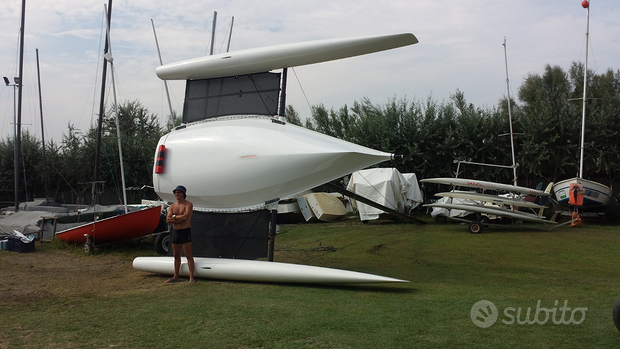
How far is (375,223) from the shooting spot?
18.3 metres

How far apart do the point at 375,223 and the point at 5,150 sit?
28901 mm

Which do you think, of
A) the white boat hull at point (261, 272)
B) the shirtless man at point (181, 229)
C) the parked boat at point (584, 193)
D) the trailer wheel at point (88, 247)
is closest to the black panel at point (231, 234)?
the white boat hull at point (261, 272)

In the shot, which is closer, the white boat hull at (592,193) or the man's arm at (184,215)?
the man's arm at (184,215)

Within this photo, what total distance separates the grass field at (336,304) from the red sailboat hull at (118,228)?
0.68 m

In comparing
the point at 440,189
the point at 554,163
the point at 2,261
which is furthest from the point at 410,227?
the point at 2,261

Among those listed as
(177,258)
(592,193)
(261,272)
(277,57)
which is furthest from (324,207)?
(261,272)

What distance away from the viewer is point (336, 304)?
595 cm

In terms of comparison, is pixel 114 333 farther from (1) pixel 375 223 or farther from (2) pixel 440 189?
(2) pixel 440 189

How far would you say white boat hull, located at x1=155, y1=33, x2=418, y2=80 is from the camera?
7637 millimetres

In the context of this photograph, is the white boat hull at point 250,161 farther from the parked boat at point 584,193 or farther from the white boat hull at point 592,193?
the white boat hull at point 592,193

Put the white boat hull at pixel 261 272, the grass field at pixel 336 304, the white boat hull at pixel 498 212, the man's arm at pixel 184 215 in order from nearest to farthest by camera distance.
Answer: the grass field at pixel 336 304 < the white boat hull at pixel 261 272 < the man's arm at pixel 184 215 < the white boat hull at pixel 498 212

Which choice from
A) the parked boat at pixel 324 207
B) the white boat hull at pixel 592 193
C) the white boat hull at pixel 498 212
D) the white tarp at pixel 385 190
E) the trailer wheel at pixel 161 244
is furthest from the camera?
the parked boat at pixel 324 207

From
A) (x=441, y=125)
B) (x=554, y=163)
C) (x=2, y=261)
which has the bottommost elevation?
(x=2, y=261)

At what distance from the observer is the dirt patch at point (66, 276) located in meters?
6.95
